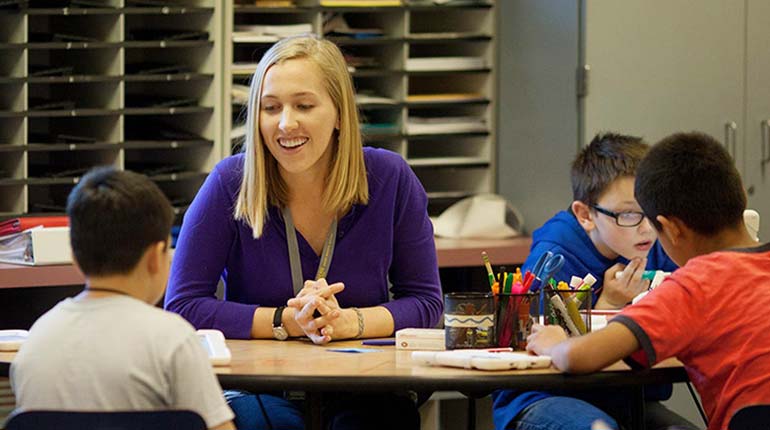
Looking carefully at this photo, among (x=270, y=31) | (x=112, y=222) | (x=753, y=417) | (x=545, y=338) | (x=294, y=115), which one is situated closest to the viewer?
(x=112, y=222)

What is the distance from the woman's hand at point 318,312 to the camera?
99.2 inches

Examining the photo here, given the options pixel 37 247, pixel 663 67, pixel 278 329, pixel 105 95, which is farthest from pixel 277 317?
pixel 663 67

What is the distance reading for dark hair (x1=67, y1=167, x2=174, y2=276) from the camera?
1.85 m

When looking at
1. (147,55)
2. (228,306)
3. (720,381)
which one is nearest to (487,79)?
(147,55)

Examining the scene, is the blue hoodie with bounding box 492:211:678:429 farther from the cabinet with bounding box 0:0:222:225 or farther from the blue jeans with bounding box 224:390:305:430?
the cabinet with bounding box 0:0:222:225

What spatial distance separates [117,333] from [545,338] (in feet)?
2.72

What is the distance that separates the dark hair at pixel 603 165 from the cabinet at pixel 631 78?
1.27 meters

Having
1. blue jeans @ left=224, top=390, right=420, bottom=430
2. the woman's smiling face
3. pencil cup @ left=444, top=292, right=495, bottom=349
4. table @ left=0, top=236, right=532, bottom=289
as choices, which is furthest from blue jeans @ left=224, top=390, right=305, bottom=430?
table @ left=0, top=236, right=532, bottom=289

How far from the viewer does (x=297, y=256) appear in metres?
Answer: 2.74

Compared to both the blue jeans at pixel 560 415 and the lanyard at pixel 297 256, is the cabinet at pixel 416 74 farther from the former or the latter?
the blue jeans at pixel 560 415

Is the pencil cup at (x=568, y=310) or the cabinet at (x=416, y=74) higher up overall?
the cabinet at (x=416, y=74)

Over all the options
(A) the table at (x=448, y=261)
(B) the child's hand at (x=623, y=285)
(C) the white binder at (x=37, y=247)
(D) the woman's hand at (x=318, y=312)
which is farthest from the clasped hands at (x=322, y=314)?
(C) the white binder at (x=37, y=247)

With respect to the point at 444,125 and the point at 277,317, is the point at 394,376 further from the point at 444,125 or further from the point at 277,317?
the point at 444,125

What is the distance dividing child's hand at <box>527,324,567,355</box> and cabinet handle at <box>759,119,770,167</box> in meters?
2.51
